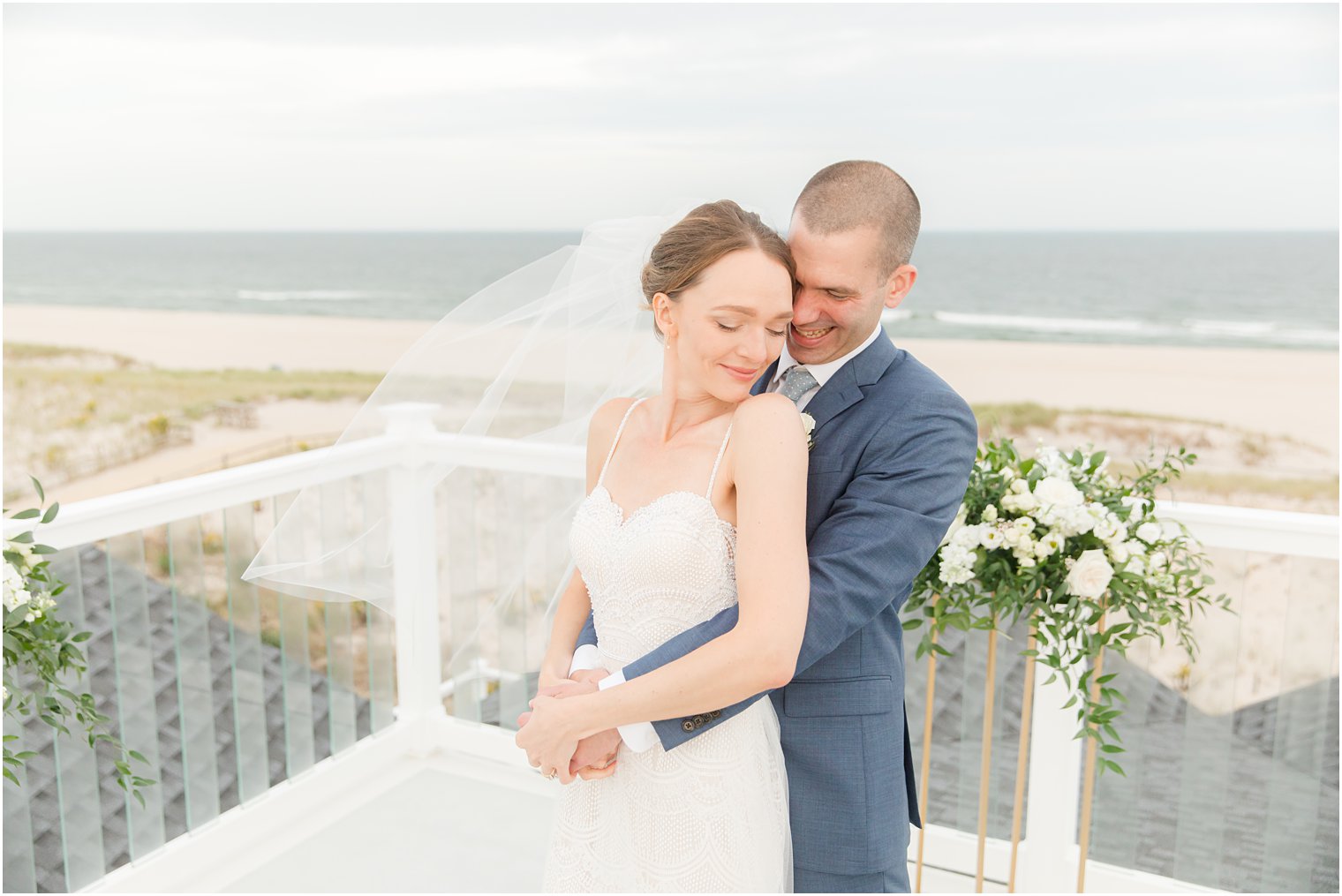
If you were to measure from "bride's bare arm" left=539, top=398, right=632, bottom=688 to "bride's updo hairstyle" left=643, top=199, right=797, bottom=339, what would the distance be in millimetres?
291

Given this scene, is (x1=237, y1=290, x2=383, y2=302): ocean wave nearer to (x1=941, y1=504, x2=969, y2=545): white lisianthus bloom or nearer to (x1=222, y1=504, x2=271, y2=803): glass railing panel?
(x1=222, y1=504, x2=271, y2=803): glass railing panel

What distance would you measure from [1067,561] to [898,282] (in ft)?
3.43

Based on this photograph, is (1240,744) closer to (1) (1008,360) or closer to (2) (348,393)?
(1) (1008,360)

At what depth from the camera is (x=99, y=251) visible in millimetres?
32281

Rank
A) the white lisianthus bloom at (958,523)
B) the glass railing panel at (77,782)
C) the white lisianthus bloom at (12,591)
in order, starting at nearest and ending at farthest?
the white lisianthus bloom at (12,591) < the white lisianthus bloom at (958,523) < the glass railing panel at (77,782)

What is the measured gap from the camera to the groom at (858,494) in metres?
1.51

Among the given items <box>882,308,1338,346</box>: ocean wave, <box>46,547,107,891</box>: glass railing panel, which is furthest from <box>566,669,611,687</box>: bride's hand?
<box>882,308,1338,346</box>: ocean wave

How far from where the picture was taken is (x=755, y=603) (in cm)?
135

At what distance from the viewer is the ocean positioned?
89.5 ft

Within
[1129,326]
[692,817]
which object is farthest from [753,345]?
[1129,326]

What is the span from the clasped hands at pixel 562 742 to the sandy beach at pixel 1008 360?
22.4m

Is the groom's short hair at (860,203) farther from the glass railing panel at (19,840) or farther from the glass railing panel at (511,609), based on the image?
the glass railing panel at (19,840)

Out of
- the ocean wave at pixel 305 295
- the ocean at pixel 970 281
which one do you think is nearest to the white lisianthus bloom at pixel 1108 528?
the ocean at pixel 970 281

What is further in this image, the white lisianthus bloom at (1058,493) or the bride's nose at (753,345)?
the white lisianthus bloom at (1058,493)
